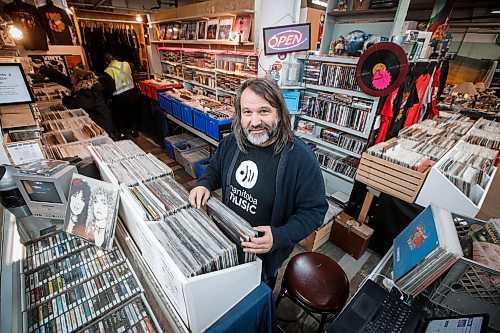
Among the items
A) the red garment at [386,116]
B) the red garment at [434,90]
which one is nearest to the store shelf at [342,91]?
the red garment at [386,116]

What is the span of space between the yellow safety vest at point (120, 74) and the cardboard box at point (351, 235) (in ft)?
17.4

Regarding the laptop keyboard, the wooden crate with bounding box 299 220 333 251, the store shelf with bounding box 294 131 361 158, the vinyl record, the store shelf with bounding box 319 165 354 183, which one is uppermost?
the vinyl record

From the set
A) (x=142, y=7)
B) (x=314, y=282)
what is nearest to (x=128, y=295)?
(x=314, y=282)

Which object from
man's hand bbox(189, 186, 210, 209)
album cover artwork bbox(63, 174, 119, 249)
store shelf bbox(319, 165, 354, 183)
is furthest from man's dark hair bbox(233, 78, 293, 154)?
store shelf bbox(319, 165, 354, 183)

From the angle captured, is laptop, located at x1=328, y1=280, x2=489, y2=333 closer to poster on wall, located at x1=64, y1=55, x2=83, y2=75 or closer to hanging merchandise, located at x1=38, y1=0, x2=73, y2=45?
hanging merchandise, located at x1=38, y1=0, x2=73, y2=45

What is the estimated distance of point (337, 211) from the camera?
2887 millimetres

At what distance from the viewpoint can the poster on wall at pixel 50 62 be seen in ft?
16.7

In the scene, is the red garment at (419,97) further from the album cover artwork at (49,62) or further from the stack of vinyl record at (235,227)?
the album cover artwork at (49,62)

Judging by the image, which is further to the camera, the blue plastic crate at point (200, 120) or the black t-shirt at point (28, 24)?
the black t-shirt at point (28, 24)

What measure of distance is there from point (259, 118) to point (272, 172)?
0.33m

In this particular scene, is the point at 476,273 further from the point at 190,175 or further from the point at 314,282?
the point at 190,175

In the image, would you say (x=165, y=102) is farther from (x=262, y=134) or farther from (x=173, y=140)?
(x=262, y=134)

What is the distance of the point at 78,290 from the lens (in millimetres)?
1026

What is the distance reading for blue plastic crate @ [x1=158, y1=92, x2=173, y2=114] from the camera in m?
4.88
